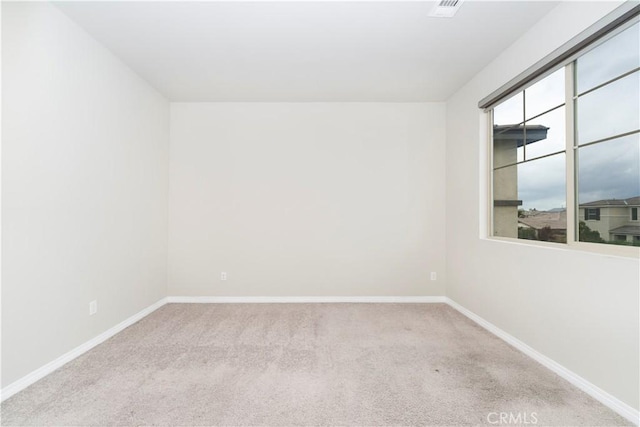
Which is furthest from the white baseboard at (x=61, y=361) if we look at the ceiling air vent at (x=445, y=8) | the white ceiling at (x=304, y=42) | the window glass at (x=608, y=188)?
the window glass at (x=608, y=188)

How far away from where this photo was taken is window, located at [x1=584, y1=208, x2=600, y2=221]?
1.92 m

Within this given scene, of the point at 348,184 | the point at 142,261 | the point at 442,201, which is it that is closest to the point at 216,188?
the point at 142,261

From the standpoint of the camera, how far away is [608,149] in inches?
73.2

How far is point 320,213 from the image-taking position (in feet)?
12.7

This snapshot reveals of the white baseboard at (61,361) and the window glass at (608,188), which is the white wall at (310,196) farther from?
the window glass at (608,188)

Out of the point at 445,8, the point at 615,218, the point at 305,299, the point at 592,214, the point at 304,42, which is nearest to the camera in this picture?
the point at 615,218

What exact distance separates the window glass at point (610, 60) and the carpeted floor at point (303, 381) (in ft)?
6.97

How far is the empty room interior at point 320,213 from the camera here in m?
1.78

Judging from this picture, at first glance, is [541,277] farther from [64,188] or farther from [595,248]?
[64,188]

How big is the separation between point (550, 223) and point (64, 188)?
394 cm

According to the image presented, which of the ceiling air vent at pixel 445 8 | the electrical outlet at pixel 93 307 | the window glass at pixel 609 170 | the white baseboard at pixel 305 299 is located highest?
the ceiling air vent at pixel 445 8

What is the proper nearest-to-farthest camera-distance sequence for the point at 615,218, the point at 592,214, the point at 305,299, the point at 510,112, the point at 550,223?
the point at 615,218, the point at 592,214, the point at 550,223, the point at 510,112, the point at 305,299

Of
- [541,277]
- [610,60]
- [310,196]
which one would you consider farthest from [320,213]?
[610,60]

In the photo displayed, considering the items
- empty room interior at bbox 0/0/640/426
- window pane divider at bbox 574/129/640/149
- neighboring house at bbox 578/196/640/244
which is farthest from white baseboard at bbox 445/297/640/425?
window pane divider at bbox 574/129/640/149
